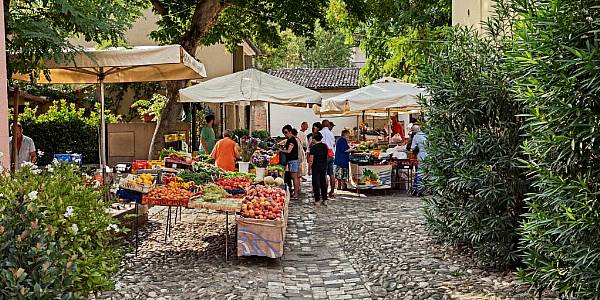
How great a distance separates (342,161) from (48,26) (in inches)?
342

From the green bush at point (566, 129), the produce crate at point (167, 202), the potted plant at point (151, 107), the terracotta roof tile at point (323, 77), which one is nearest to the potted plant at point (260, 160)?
the produce crate at point (167, 202)

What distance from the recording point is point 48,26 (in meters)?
8.72

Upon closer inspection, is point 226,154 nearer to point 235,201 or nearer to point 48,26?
point 235,201

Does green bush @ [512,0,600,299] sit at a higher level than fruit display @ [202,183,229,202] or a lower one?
higher

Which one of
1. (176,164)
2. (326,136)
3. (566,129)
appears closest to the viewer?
(566,129)

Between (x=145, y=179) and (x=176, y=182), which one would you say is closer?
(x=145, y=179)

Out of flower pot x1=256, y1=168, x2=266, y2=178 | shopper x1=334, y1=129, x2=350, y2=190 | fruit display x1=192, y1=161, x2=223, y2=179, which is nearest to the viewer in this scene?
fruit display x1=192, y1=161, x2=223, y2=179

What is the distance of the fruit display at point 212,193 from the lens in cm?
845

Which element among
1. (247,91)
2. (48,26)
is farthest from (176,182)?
(247,91)

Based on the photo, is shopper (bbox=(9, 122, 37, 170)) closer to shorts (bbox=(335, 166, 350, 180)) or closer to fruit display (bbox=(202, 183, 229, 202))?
fruit display (bbox=(202, 183, 229, 202))

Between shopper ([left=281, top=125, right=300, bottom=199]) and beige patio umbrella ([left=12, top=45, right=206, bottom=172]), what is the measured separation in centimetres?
285

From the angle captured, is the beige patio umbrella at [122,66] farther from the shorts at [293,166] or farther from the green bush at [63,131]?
the green bush at [63,131]

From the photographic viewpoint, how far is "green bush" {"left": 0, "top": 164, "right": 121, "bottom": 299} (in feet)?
9.89

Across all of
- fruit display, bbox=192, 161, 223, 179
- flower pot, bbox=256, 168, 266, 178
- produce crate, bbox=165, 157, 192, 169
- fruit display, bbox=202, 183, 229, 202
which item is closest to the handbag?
flower pot, bbox=256, 168, 266, 178
